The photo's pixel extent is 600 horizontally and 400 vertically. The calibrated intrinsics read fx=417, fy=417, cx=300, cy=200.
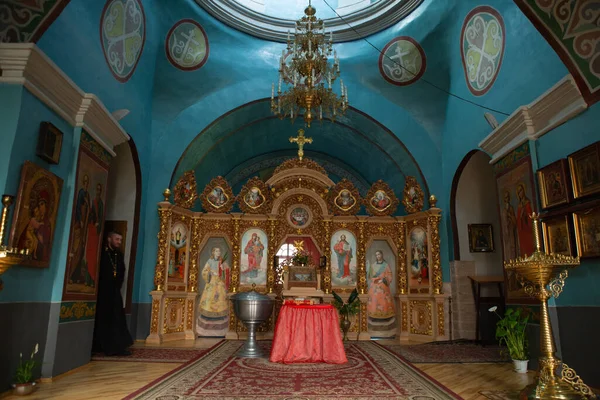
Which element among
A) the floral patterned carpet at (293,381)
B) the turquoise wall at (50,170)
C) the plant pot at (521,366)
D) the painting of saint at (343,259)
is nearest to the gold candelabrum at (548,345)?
the floral patterned carpet at (293,381)

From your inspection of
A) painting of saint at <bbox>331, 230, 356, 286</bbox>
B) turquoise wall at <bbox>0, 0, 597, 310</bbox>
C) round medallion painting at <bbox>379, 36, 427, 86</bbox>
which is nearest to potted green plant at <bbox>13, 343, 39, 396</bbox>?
turquoise wall at <bbox>0, 0, 597, 310</bbox>

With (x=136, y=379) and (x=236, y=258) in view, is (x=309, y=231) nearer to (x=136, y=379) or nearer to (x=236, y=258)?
(x=236, y=258)

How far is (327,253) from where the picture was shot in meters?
9.60

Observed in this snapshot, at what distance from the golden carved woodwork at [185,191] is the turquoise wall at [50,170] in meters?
3.71

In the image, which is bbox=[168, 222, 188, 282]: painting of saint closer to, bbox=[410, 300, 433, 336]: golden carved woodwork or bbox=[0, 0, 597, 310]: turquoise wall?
bbox=[0, 0, 597, 310]: turquoise wall

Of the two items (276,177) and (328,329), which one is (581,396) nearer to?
(328,329)

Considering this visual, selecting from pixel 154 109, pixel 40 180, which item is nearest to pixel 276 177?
pixel 154 109

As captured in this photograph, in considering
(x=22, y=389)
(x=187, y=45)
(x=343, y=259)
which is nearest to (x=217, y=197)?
(x=343, y=259)

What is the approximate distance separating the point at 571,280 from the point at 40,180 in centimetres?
645

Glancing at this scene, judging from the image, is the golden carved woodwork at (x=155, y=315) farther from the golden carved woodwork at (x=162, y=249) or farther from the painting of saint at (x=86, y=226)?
the painting of saint at (x=86, y=226)

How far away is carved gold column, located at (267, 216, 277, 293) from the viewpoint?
9.46 meters

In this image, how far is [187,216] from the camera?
9.52 metres

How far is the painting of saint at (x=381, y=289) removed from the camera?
31.3ft

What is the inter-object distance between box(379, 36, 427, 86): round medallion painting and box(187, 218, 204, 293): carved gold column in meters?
5.64
